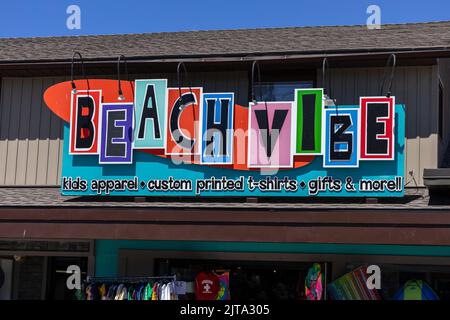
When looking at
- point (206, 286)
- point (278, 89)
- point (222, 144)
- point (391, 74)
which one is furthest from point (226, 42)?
point (206, 286)

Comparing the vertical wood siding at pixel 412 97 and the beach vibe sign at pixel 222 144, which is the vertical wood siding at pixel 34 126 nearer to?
the beach vibe sign at pixel 222 144

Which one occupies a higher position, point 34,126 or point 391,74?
point 391,74

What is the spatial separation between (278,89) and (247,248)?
241 centimetres

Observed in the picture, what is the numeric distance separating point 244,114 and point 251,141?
15.3 inches

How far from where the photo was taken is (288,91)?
1073 cm

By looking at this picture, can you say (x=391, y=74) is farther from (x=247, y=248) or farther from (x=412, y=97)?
(x=247, y=248)

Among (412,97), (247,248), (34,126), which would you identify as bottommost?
(247,248)

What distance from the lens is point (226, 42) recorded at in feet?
39.5

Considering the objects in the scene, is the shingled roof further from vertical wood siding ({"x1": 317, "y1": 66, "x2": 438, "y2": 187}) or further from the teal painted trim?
the teal painted trim

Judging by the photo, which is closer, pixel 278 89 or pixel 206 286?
pixel 206 286
